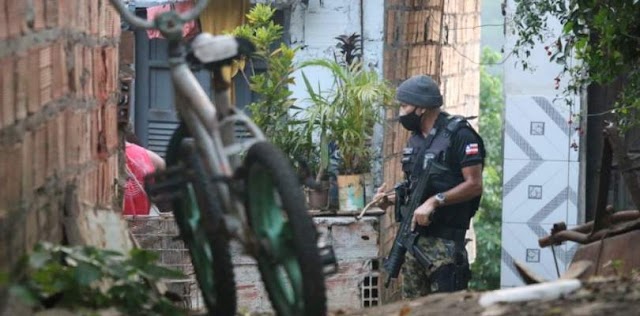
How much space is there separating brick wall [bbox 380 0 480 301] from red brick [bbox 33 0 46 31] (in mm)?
6077

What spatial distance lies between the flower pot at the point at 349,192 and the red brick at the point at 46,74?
21.2 ft

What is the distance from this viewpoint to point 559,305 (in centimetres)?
594

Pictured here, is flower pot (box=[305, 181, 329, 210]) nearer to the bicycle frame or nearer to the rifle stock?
the rifle stock

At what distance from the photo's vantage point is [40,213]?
19.3ft

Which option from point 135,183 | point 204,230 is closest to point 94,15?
point 204,230

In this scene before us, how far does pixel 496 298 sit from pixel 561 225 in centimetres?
242

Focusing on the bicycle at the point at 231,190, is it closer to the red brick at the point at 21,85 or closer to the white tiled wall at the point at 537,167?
the red brick at the point at 21,85

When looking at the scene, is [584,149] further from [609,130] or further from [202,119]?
[202,119]

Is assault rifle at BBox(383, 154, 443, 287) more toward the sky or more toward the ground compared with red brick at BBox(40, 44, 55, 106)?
more toward the ground

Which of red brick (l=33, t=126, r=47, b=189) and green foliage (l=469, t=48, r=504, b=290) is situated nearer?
red brick (l=33, t=126, r=47, b=189)

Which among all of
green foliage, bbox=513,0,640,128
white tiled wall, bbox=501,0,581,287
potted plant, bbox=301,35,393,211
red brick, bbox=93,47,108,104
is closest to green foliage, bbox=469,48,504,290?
white tiled wall, bbox=501,0,581,287

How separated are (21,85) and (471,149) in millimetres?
5091

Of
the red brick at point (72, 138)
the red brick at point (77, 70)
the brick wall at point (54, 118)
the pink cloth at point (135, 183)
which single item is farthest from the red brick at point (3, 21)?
the pink cloth at point (135, 183)

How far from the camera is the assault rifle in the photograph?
34.0 ft
